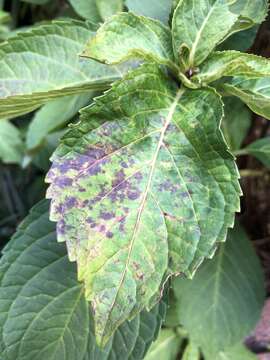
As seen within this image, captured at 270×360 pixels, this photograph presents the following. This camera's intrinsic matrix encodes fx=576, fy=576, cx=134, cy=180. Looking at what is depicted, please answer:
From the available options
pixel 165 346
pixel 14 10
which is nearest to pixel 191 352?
pixel 165 346

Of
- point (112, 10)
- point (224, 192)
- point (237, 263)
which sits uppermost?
point (112, 10)

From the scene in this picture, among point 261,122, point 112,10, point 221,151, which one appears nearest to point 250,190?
point 261,122

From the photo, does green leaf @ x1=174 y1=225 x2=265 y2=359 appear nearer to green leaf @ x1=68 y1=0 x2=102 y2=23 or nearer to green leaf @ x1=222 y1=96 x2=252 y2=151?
green leaf @ x1=222 y1=96 x2=252 y2=151

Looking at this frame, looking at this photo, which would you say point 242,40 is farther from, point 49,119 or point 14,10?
point 14,10

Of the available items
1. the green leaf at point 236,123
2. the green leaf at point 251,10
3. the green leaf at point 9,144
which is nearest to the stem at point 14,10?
the green leaf at point 9,144

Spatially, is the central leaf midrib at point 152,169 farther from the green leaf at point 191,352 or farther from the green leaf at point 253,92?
the green leaf at point 191,352

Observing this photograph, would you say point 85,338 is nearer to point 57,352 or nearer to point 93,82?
point 57,352

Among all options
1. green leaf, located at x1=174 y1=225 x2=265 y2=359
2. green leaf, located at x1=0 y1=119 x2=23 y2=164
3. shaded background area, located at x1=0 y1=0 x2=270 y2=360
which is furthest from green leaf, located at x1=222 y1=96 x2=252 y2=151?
green leaf, located at x1=0 y1=119 x2=23 y2=164
